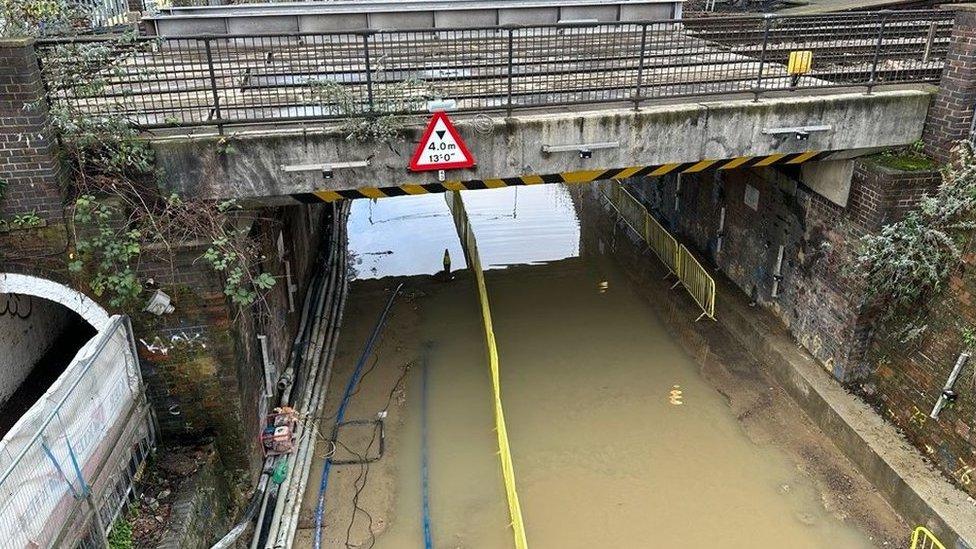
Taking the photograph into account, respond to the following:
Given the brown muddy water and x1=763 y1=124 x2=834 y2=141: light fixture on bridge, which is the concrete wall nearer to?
the brown muddy water

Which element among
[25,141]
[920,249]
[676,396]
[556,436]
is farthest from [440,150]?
[920,249]

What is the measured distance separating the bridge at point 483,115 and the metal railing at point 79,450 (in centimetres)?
202

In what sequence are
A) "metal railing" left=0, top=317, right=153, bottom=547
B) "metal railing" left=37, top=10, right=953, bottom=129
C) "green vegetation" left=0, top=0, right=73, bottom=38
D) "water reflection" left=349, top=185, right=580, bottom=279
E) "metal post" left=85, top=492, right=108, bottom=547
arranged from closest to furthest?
"metal railing" left=0, top=317, right=153, bottom=547 → "metal post" left=85, top=492, right=108, bottom=547 → "green vegetation" left=0, top=0, right=73, bottom=38 → "metal railing" left=37, top=10, right=953, bottom=129 → "water reflection" left=349, top=185, right=580, bottom=279

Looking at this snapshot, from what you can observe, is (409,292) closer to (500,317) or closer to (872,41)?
(500,317)

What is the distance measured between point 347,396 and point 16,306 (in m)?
4.45

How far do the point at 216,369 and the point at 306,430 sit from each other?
2.25 m

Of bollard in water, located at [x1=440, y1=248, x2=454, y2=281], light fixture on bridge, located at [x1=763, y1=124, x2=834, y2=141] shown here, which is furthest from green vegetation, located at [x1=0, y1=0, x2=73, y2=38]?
light fixture on bridge, located at [x1=763, y1=124, x2=834, y2=141]

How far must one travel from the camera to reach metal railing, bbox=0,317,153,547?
466 cm

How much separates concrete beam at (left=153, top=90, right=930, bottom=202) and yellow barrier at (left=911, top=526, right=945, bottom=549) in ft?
15.0

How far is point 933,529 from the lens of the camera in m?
6.93

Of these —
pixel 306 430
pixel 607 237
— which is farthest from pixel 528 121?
pixel 607 237

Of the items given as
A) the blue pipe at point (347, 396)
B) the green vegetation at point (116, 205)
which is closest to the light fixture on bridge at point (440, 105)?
the green vegetation at point (116, 205)

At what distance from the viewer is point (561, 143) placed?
7.61 metres

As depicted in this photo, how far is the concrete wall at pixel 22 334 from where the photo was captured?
8109 mm
